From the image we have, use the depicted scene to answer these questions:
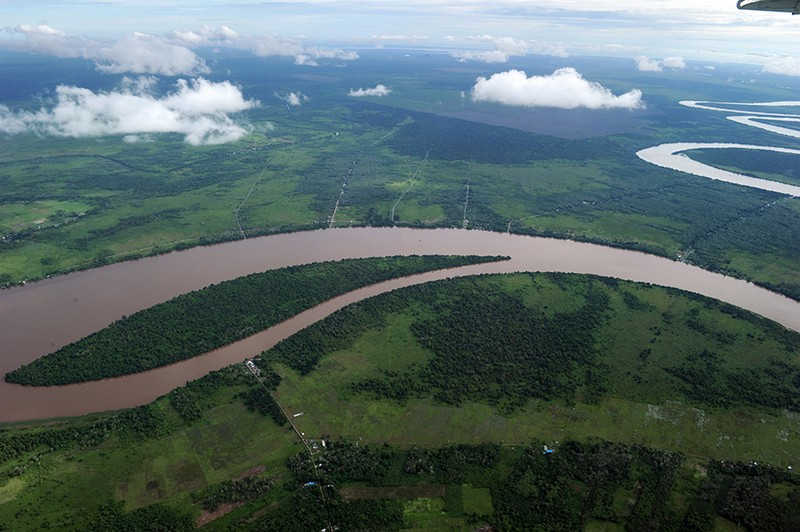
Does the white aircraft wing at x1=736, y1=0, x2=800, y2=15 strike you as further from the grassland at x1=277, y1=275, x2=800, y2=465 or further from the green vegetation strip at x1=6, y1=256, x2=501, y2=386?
the green vegetation strip at x1=6, y1=256, x2=501, y2=386

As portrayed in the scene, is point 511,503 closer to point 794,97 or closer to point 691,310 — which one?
point 691,310

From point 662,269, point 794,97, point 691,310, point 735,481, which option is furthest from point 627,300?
point 794,97

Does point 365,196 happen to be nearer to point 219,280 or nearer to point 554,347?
point 219,280

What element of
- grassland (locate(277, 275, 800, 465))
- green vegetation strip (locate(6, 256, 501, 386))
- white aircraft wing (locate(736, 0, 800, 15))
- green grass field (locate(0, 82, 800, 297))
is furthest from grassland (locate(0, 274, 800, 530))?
green grass field (locate(0, 82, 800, 297))

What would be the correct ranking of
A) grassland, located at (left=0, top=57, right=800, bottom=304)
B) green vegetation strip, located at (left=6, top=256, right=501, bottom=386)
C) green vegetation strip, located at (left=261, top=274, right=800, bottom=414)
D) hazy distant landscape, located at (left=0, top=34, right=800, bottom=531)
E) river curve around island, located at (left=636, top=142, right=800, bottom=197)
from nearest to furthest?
hazy distant landscape, located at (left=0, top=34, right=800, bottom=531) < green vegetation strip, located at (left=261, top=274, right=800, bottom=414) < green vegetation strip, located at (left=6, top=256, right=501, bottom=386) < grassland, located at (left=0, top=57, right=800, bottom=304) < river curve around island, located at (left=636, top=142, right=800, bottom=197)

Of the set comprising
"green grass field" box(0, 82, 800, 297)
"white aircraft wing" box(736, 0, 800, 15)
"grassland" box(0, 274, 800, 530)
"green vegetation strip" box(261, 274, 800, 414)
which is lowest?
"grassland" box(0, 274, 800, 530)

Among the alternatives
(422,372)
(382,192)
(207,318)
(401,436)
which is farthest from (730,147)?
(207,318)
